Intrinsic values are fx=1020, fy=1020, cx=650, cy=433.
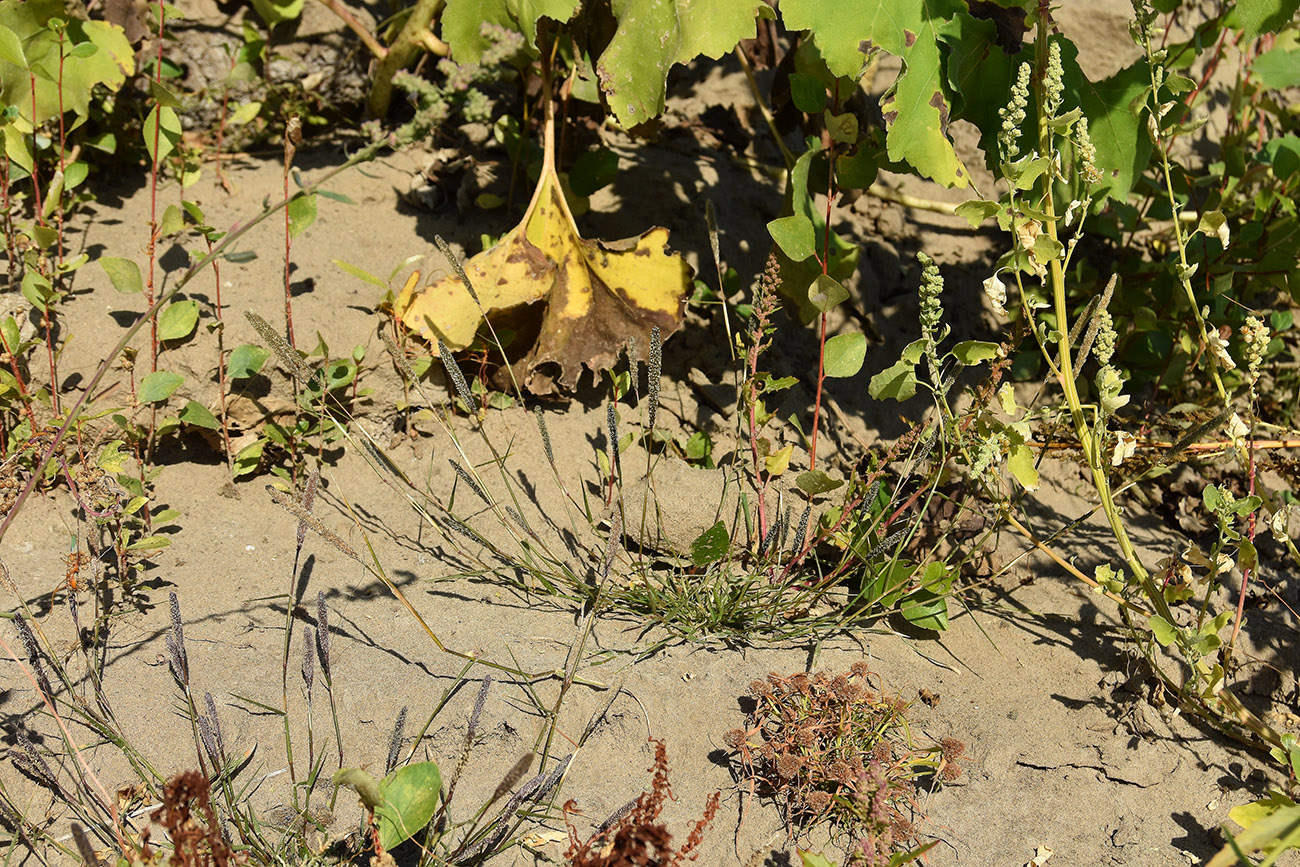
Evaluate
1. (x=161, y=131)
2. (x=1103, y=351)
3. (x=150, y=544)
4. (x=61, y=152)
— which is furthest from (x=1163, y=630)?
(x=61, y=152)

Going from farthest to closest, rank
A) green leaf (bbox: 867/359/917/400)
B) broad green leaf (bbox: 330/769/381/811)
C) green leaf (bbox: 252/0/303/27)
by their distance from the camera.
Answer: green leaf (bbox: 252/0/303/27)
green leaf (bbox: 867/359/917/400)
broad green leaf (bbox: 330/769/381/811)

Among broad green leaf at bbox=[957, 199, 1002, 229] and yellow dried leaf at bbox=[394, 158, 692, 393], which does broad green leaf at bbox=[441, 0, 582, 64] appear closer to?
yellow dried leaf at bbox=[394, 158, 692, 393]

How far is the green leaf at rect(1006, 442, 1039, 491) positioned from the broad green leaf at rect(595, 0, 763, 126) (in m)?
1.06

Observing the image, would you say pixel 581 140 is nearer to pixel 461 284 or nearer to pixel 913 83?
pixel 461 284

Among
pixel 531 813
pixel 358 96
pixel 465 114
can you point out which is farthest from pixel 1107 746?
pixel 358 96

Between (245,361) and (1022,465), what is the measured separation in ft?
5.64

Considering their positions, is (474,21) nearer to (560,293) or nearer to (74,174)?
(560,293)

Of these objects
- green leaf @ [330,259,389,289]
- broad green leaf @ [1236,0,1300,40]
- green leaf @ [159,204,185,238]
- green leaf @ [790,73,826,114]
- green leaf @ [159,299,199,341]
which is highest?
broad green leaf @ [1236,0,1300,40]

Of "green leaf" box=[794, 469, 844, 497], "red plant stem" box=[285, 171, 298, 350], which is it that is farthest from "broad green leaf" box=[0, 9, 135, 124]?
"green leaf" box=[794, 469, 844, 497]

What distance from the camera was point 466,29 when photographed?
8.03 ft

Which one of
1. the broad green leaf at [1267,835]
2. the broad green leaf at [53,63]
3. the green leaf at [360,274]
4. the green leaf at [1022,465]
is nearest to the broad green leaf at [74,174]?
the broad green leaf at [53,63]

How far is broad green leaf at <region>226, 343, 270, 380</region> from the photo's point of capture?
2354mm

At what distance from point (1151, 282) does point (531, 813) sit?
2238 mm

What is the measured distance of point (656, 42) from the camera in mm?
2285
